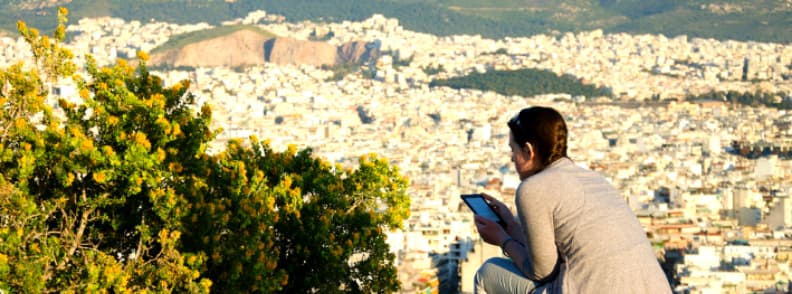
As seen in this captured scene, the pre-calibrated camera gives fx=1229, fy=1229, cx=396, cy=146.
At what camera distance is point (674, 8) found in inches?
4304

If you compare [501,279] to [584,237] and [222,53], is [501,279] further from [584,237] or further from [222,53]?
[222,53]

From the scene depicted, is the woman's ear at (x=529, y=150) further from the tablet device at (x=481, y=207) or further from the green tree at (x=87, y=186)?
the green tree at (x=87, y=186)

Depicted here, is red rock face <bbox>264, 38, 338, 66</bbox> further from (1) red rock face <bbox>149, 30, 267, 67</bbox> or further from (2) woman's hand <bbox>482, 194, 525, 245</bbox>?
(2) woman's hand <bbox>482, 194, 525, 245</bbox>

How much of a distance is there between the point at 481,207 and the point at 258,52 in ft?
298

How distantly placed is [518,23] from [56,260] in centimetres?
10612

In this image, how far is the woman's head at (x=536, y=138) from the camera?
2885 mm

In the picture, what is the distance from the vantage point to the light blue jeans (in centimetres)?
303

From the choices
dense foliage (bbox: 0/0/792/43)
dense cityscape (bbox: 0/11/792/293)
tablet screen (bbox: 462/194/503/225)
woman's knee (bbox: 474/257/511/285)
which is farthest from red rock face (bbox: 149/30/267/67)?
woman's knee (bbox: 474/257/511/285)

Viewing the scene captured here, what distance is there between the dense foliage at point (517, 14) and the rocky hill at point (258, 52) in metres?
11.8

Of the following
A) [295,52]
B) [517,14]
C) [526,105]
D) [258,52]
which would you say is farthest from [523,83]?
[517,14]

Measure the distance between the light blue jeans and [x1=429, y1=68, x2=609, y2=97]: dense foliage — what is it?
232ft

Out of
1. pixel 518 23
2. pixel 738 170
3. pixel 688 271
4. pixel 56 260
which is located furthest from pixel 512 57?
pixel 56 260

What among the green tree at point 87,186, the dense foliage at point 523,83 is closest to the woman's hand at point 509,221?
the green tree at point 87,186

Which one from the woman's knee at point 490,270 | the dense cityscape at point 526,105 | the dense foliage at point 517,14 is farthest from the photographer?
the dense foliage at point 517,14
